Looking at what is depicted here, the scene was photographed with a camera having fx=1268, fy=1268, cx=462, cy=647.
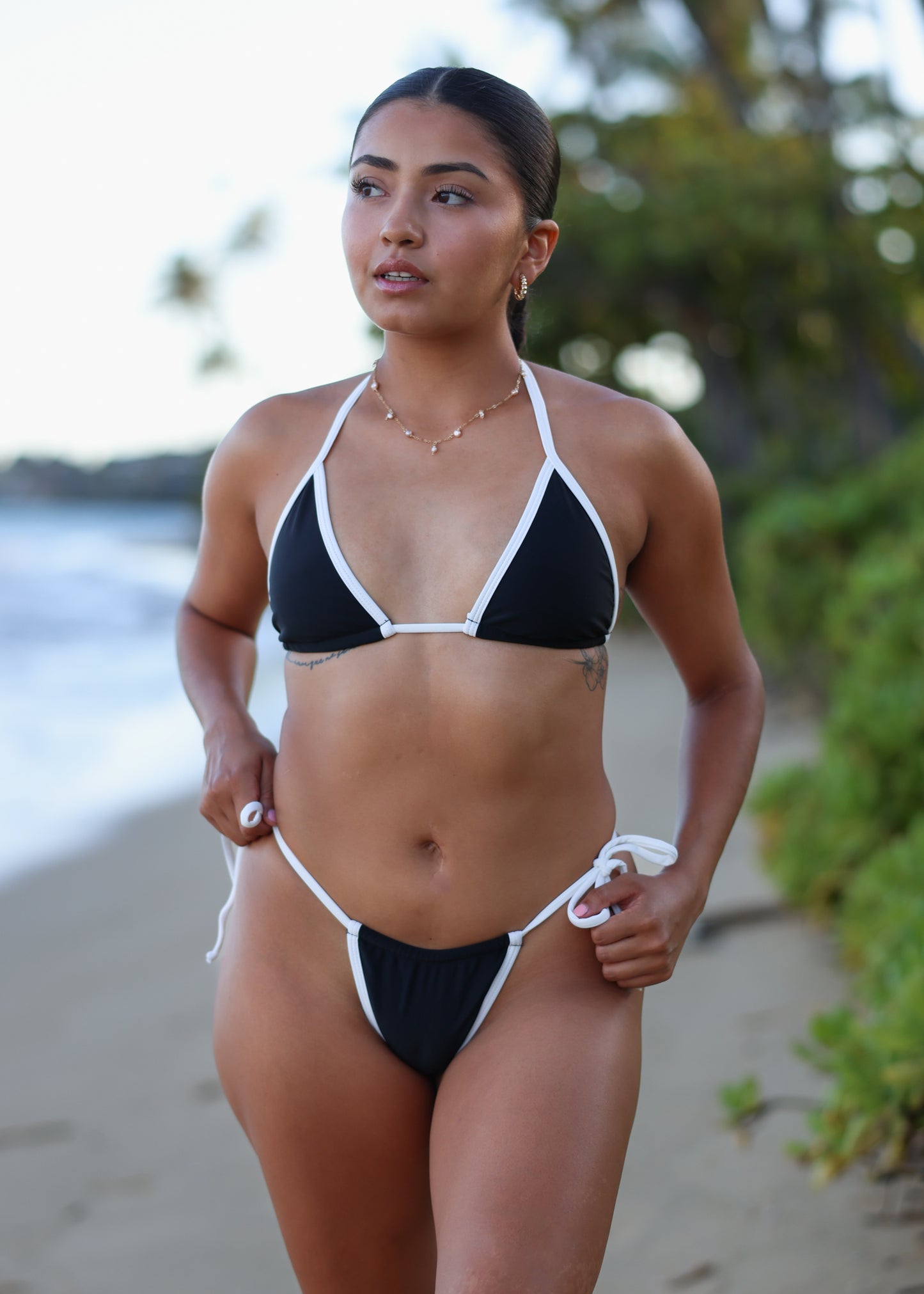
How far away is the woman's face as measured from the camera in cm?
184

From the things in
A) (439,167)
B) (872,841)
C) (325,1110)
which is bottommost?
(872,841)

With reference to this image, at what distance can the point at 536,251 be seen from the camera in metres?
2.04

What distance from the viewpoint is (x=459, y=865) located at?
1.87m

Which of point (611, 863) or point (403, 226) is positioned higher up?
point (403, 226)

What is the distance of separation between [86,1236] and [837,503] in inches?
248

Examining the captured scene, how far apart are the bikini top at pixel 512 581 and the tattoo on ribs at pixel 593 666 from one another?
16 millimetres

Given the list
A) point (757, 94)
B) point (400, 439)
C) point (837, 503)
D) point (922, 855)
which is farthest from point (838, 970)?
point (757, 94)

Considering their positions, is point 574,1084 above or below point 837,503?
above

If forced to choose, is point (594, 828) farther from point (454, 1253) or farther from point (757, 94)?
point (757, 94)

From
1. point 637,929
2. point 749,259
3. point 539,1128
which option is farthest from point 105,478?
point 539,1128

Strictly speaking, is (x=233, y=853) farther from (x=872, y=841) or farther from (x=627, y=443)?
(x=872, y=841)

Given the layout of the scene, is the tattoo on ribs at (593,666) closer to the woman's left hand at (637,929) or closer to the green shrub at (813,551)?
the woman's left hand at (637,929)

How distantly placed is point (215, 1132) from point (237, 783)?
8.90 ft

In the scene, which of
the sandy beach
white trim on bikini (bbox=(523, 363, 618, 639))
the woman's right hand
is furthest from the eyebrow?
the sandy beach
